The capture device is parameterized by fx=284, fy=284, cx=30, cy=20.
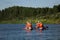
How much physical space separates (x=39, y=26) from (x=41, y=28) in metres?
2.11

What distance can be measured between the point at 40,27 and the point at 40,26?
3.50ft

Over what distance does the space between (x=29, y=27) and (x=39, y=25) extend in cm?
352

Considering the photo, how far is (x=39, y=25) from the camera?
9812 cm

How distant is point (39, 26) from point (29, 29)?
3664 mm

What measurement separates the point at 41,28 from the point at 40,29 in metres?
0.63

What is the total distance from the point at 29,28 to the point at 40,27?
3906 millimetres

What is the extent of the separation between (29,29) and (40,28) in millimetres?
4031

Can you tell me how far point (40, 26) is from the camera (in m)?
98.4

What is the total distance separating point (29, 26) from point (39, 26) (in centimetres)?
419

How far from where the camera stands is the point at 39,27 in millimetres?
100312

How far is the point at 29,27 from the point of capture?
9800 centimetres

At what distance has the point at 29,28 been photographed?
9875 centimetres

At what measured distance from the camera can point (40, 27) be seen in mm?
99375

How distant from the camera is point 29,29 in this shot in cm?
9969
